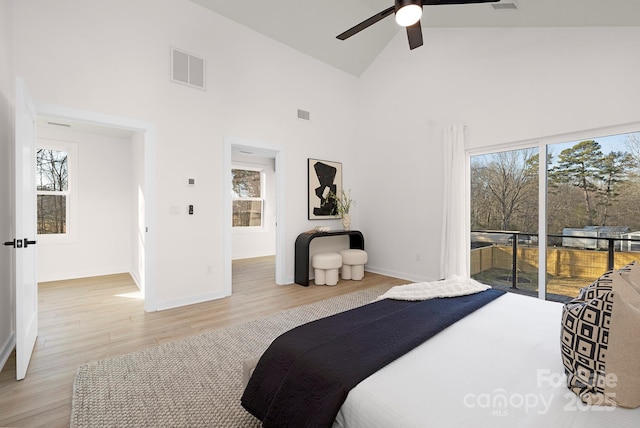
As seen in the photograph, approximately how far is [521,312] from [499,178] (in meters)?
2.69

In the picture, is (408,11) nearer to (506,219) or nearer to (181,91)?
(181,91)

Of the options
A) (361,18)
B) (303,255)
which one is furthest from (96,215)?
(361,18)

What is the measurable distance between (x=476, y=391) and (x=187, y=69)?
4.12 m

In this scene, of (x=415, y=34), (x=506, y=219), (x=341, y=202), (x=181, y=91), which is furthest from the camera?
(x=341, y=202)

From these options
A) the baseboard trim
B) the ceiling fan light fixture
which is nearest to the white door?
the baseboard trim

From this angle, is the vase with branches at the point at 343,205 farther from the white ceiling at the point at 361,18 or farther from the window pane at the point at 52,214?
the window pane at the point at 52,214

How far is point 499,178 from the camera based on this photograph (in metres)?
4.05

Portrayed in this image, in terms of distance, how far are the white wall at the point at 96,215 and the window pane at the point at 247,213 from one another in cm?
220

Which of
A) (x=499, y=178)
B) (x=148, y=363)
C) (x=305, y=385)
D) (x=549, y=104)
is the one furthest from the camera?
(x=499, y=178)

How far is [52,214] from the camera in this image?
4.93 metres

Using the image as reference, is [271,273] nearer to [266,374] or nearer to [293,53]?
[293,53]

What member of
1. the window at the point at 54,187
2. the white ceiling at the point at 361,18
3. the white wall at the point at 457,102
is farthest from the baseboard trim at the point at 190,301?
the white ceiling at the point at 361,18

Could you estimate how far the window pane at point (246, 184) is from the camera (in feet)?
23.3

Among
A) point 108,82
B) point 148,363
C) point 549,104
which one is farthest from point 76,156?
point 549,104
